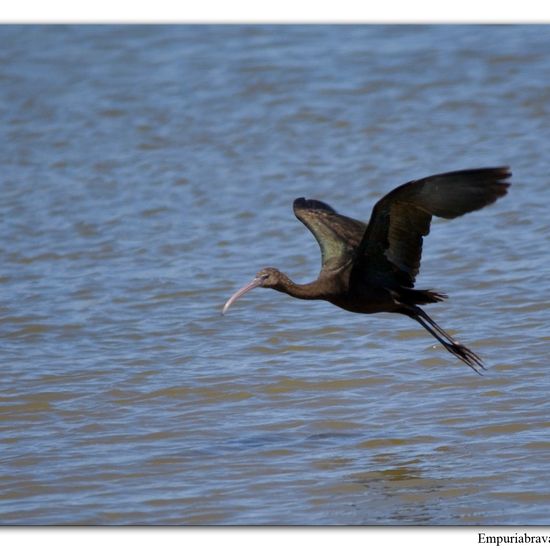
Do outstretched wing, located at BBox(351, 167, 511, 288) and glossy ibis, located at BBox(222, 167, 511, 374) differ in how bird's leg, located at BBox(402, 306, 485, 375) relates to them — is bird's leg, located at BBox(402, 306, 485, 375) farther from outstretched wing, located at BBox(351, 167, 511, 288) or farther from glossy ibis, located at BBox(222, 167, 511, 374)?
outstretched wing, located at BBox(351, 167, 511, 288)

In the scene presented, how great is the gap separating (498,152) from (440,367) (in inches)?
215

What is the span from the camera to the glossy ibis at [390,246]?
7285 millimetres

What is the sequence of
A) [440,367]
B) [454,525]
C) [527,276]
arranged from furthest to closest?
[527,276] → [440,367] → [454,525]

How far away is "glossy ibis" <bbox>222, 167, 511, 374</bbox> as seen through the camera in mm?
7285

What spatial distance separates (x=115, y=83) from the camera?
58.9ft

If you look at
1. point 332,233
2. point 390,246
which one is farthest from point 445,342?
point 332,233

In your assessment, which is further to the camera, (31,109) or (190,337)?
(31,109)

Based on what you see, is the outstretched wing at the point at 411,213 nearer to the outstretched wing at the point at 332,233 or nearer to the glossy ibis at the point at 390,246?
the glossy ibis at the point at 390,246

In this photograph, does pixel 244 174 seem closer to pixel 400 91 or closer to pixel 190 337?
pixel 400 91

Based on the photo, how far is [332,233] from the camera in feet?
29.3

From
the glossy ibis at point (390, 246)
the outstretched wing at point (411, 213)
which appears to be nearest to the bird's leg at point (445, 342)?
the glossy ibis at point (390, 246)

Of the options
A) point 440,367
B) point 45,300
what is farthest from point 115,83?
point 440,367

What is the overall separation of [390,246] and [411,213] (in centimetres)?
38

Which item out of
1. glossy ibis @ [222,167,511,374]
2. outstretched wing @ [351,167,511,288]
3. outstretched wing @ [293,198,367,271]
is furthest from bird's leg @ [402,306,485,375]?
outstretched wing @ [293,198,367,271]
